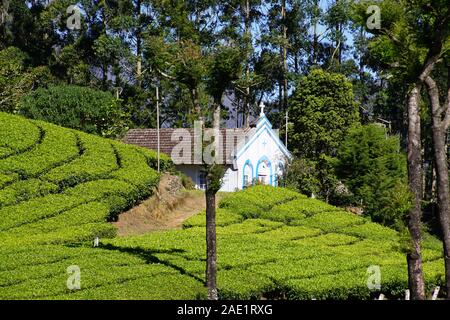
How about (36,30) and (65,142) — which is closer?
(65,142)

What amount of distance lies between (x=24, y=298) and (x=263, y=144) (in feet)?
78.4

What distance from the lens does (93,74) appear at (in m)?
42.3

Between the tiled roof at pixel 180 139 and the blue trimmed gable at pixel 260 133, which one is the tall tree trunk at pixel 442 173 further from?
the blue trimmed gable at pixel 260 133

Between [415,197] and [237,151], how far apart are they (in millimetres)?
21332

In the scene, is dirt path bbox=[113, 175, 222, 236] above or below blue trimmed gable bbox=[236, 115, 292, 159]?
below

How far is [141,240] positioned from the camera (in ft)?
61.6

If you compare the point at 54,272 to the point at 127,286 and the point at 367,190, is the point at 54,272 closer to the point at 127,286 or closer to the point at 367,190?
the point at 127,286

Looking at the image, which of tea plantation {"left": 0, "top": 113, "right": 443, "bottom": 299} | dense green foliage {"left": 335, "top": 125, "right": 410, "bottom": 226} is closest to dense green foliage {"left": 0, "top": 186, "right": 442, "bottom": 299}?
tea plantation {"left": 0, "top": 113, "right": 443, "bottom": 299}

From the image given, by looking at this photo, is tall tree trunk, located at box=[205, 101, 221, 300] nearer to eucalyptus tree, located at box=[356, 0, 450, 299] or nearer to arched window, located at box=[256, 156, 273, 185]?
eucalyptus tree, located at box=[356, 0, 450, 299]

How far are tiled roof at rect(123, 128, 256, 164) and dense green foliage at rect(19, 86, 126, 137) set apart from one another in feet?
7.82

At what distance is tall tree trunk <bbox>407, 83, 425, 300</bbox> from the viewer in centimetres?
1218

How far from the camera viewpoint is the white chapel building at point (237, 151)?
33562 mm

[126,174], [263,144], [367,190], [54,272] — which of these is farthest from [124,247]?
[263,144]

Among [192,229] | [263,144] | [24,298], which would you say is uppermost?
[263,144]
